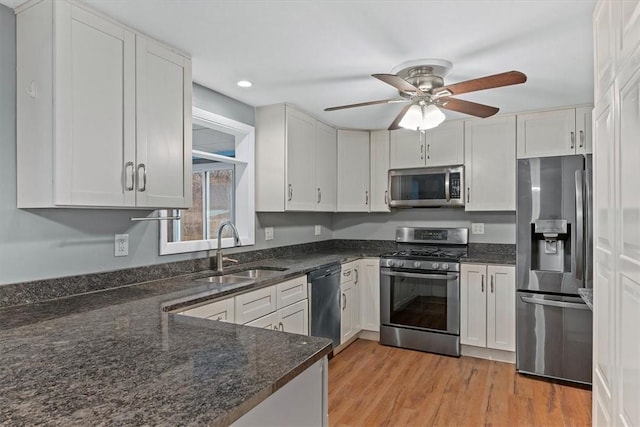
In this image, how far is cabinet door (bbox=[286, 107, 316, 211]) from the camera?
3.41 meters

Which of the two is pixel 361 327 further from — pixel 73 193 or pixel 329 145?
pixel 73 193

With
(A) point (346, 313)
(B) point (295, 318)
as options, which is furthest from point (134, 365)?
(A) point (346, 313)

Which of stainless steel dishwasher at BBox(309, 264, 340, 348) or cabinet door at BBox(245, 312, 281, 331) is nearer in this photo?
cabinet door at BBox(245, 312, 281, 331)

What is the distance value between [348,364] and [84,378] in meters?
2.68

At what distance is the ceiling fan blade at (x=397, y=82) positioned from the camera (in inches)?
79.1

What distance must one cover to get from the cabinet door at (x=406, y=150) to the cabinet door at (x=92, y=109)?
2.77m

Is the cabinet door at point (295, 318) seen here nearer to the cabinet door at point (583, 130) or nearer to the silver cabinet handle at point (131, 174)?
the silver cabinet handle at point (131, 174)

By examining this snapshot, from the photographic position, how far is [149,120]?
6.82ft

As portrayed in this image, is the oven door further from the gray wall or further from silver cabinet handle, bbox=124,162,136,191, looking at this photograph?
silver cabinet handle, bbox=124,162,136,191

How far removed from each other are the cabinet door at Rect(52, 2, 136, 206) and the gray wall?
302 cm

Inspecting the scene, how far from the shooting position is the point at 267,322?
2627 mm

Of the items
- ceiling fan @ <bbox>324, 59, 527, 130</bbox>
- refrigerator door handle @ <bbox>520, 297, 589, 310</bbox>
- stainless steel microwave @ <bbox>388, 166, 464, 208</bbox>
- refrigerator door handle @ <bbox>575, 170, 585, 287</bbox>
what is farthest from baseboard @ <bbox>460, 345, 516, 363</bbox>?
ceiling fan @ <bbox>324, 59, 527, 130</bbox>

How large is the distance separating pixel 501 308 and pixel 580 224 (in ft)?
3.14

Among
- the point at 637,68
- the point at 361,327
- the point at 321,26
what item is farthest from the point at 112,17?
the point at 361,327
